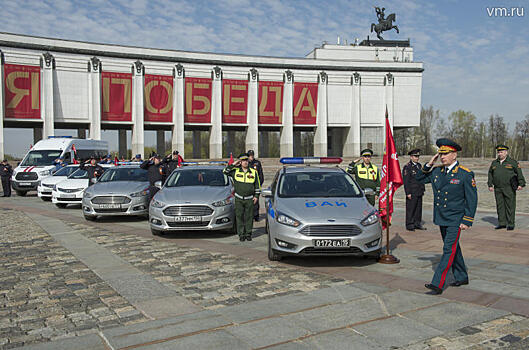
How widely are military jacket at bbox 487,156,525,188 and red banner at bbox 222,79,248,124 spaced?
1816 inches

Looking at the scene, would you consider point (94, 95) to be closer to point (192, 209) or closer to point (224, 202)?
point (224, 202)

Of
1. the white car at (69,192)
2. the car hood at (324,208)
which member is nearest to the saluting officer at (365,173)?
the car hood at (324,208)

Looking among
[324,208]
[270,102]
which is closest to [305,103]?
[270,102]

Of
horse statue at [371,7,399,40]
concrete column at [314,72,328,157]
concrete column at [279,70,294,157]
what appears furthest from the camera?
horse statue at [371,7,399,40]

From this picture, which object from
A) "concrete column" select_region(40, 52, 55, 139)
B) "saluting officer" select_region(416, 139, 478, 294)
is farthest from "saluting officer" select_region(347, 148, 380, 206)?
"concrete column" select_region(40, 52, 55, 139)

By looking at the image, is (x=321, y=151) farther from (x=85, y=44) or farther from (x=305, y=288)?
(x=305, y=288)

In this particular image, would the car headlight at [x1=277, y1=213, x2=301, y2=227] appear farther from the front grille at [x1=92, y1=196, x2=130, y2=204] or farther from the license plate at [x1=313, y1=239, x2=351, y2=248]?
the front grille at [x1=92, y1=196, x2=130, y2=204]

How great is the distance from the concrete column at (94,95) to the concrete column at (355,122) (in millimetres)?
31634

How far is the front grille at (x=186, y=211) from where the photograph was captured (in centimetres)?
975

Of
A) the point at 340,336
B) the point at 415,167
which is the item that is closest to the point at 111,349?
the point at 340,336

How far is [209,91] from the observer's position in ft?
179

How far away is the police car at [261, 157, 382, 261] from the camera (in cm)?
687

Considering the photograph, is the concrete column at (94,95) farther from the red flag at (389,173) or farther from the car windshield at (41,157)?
the red flag at (389,173)

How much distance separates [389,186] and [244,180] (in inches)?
126
